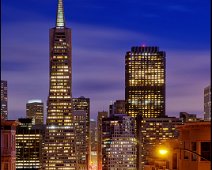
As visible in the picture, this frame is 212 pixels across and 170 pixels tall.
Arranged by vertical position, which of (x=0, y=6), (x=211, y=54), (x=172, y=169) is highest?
(x=0, y=6)

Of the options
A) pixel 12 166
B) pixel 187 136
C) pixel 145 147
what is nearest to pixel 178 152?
pixel 187 136

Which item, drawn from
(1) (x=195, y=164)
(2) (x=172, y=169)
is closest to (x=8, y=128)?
(2) (x=172, y=169)

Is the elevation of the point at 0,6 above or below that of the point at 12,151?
above

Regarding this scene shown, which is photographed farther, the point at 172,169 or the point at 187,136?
the point at 172,169

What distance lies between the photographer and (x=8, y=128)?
3731cm

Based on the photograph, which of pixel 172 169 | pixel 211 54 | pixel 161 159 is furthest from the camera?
pixel 161 159

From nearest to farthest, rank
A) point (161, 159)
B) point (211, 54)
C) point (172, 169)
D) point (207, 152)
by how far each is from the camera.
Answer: point (211, 54)
point (207, 152)
point (172, 169)
point (161, 159)

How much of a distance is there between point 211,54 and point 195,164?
18.8 m

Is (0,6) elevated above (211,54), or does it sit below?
above

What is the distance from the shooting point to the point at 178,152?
3422cm

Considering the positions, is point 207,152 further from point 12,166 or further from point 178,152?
A: point 12,166

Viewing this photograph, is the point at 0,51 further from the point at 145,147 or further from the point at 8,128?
the point at 145,147

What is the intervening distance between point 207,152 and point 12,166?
37.2ft

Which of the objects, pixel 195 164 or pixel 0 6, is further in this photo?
pixel 195 164
